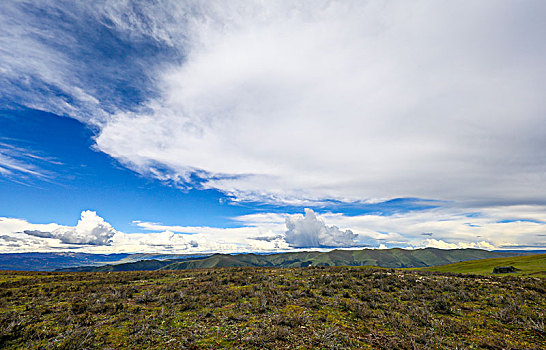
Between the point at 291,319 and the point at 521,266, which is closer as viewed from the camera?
the point at 291,319

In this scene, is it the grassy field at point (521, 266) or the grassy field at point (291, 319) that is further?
the grassy field at point (521, 266)

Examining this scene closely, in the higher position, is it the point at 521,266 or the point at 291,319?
the point at 291,319

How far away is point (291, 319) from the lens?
15.4 meters

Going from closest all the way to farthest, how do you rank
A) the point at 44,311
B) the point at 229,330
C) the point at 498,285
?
1. the point at 229,330
2. the point at 44,311
3. the point at 498,285

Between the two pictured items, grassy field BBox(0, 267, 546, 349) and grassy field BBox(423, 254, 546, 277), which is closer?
grassy field BBox(0, 267, 546, 349)

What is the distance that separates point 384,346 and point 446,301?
10.8m

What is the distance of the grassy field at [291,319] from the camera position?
12570mm

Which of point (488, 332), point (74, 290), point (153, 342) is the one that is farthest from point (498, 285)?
point (74, 290)

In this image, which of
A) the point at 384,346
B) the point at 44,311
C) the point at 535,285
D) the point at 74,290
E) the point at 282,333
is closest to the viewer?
the point at 384,346

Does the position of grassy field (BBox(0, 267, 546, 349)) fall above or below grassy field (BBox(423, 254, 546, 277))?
above

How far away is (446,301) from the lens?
1894 cm

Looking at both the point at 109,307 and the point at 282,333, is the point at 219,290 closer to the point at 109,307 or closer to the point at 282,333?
the point at 109,307

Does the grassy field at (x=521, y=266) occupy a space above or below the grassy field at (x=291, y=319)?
below

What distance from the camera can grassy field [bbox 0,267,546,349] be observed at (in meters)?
12.6
